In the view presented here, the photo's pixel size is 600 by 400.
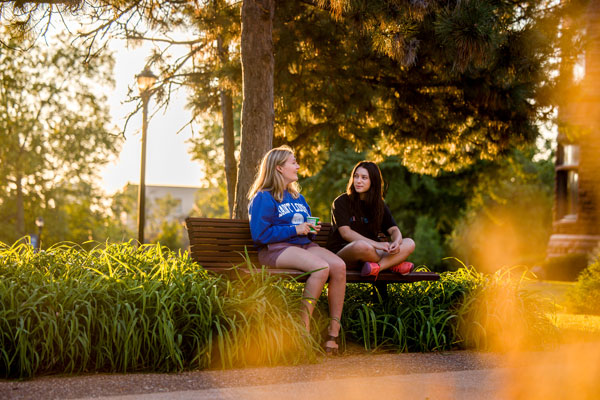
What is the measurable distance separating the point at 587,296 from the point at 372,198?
5.07 meters

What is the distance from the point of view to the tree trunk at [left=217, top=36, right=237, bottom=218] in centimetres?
1200

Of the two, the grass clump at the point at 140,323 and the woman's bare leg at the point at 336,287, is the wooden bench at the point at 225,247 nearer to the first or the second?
the woman's bare leg at the point at 336,287

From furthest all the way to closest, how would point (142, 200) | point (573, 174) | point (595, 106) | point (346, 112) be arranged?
point (573, 174) < point (595, 106) < point (142, 200) < point (346, 112)

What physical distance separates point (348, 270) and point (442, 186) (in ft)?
70.4

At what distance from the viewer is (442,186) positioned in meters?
27.2

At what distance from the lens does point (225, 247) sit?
6441 millimetres

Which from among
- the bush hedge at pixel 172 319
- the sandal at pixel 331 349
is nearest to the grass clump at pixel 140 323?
the bush hedge at pixel 172 319

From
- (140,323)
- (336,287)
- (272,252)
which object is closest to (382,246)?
(336,287)

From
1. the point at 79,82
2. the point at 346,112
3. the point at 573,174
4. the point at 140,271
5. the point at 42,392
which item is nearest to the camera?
the point at 42,392

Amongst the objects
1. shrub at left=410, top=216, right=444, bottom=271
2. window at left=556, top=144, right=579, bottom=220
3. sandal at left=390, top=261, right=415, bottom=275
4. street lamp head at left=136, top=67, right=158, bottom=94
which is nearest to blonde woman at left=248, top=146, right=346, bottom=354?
sandal at left=390, top=261, right=415, bottom=275

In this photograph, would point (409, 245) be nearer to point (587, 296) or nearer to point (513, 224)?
point (587, 296)

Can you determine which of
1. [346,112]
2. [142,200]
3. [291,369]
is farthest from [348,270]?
[142,200]

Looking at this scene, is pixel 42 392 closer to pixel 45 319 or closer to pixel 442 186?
pixel 45 319

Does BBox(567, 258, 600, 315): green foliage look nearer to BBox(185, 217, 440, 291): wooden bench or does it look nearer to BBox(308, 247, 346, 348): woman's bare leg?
BBox(185, 217, 440, 291): wooden bench
